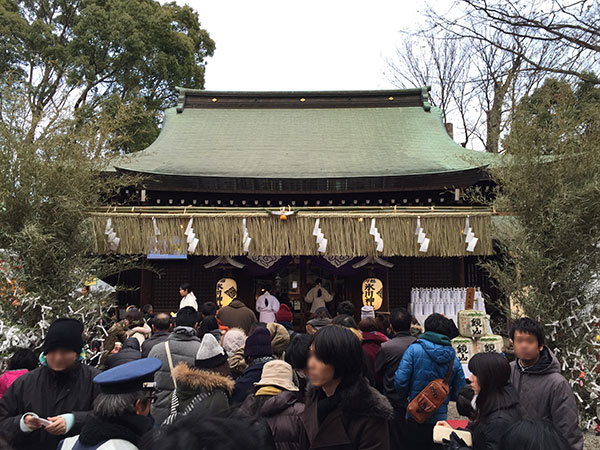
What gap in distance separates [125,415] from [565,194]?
4604mm

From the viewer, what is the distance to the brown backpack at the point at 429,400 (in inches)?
141

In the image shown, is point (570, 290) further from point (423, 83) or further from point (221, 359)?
Answer: point (423, 83)

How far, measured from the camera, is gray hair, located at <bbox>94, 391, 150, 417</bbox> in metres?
2.04

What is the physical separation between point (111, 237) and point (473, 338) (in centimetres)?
688

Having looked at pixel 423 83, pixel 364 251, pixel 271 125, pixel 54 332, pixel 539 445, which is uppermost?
pixel 423 83

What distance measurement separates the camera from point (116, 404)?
205 centimetres

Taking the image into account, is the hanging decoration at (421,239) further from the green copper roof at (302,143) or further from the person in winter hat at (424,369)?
the person in winter hat at (424,369)

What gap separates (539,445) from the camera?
178 cm

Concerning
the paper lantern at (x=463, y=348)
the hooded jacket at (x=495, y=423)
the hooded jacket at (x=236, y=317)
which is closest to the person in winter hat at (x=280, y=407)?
the hooded jacket at (x=495, y=423)

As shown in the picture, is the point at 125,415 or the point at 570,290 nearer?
the point at 125,415

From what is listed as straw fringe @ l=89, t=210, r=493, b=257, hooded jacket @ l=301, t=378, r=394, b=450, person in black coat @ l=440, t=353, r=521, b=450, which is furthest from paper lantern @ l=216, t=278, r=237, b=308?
hooded jacket @ l=301, t=378, r=394, b=450

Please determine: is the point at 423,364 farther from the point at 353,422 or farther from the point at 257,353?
the point at 353,422

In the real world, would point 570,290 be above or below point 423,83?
below

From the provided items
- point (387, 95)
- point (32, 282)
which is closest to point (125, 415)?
point (32, 282)
